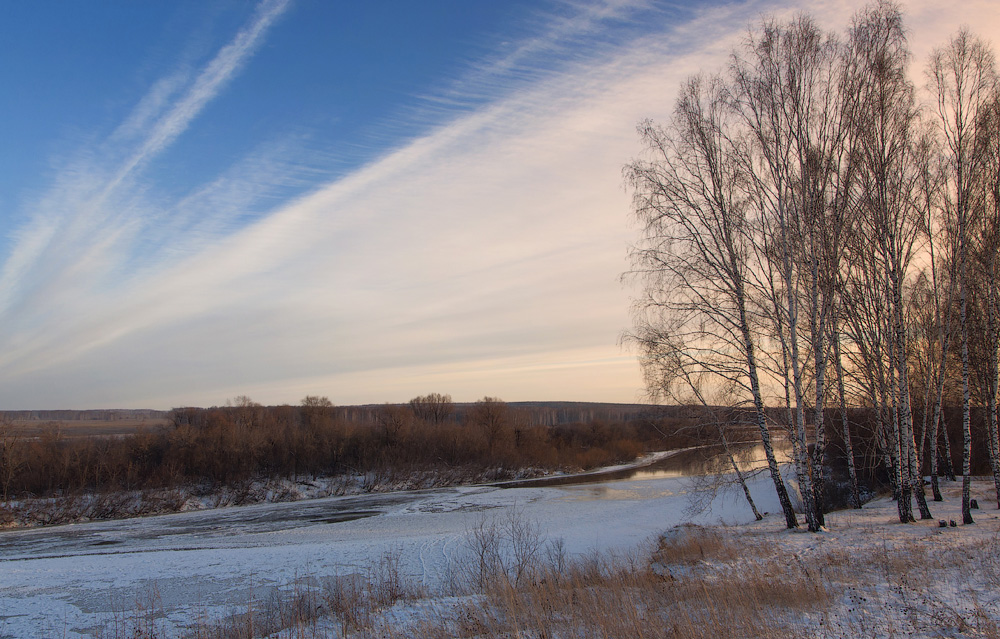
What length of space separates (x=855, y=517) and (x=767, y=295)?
6.77m

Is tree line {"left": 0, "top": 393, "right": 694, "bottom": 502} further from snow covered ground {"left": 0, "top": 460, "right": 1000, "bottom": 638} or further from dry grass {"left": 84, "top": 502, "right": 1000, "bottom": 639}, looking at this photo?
dry grass {"left": 84, "top": 502, "right": 1000, "bottom": 639}

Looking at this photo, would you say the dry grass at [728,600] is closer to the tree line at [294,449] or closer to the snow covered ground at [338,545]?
the snow covered ground at [338,545]

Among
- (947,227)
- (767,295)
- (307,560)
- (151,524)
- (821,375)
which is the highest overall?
(947,227)

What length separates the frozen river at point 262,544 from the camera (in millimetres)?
13891

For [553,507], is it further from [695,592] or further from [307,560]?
[695,592]

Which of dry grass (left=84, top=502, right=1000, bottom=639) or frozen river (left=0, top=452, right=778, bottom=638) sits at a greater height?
dry grass (left=84, top=502, right=1000, bottom=639)

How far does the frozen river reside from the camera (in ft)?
45.6

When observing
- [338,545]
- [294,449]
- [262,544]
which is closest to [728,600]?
[338,545]

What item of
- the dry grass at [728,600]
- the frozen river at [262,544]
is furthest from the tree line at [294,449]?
the dry grass at [728,600]

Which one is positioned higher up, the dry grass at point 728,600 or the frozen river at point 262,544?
the dry grass at point 728,600

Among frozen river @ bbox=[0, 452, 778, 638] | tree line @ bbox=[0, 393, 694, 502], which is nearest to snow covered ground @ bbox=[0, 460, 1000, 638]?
frozen river @ bbox=[0, 452, 778, 638]

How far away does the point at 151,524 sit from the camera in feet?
102

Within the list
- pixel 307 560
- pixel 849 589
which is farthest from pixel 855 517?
pixel 307 560

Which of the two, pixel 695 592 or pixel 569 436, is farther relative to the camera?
pixel 569 436
